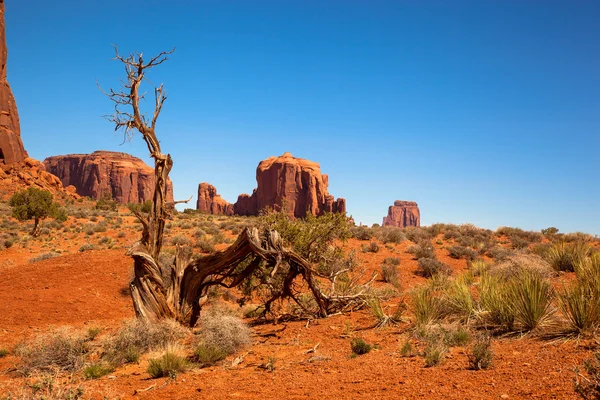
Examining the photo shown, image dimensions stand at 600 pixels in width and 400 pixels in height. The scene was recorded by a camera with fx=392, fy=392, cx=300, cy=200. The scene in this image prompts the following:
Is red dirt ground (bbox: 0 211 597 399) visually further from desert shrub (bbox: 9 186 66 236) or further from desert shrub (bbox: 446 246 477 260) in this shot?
desert shrub (bbox: 9 186 66 236)

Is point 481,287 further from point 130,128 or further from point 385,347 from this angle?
point 130,128

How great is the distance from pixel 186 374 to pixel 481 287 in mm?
6250

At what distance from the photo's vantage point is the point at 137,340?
7676 millimetres

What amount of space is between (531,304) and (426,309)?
1.97 metres

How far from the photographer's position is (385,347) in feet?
23.5

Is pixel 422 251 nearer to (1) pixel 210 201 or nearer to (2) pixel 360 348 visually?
(2) pixel 360 348

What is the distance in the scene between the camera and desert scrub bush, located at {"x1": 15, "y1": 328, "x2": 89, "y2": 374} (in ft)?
22.7

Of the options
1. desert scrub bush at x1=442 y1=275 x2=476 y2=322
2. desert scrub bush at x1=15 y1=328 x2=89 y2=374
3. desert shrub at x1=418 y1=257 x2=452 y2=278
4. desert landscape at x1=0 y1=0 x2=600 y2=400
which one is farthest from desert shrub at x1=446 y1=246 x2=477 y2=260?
desert scrub bush at x1=15 y1=328 x2=89 y2=374

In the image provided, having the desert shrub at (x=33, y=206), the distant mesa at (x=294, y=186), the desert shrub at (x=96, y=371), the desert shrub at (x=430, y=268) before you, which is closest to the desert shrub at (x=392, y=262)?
the desert shrub at (x=430, y=268)

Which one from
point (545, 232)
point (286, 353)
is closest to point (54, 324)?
point (286, 353)

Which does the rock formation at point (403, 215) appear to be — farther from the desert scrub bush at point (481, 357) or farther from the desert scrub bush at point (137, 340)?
the desert scrub bush at point (481, 357)

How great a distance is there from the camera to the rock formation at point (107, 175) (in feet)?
397

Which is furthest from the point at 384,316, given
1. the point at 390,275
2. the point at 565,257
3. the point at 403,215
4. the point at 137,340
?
the point at 403,215

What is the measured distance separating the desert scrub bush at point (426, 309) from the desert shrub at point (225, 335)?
353 cm
